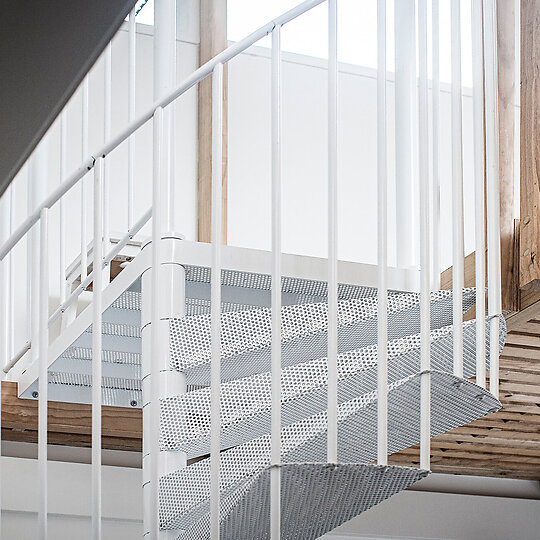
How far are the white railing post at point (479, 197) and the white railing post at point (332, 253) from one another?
34cm

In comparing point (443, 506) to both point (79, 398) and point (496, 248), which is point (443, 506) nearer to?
point (79, 398)

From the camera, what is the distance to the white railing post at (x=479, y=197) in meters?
2.26

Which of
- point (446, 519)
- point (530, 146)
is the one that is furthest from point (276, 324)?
point (446, 519)

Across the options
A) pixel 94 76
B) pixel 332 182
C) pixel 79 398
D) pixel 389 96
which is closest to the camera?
pixel 332 182

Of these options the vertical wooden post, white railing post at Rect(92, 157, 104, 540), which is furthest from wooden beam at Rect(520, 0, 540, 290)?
white railing post at Rect(92, 157, 104, 540)

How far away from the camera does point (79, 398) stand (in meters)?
3.49

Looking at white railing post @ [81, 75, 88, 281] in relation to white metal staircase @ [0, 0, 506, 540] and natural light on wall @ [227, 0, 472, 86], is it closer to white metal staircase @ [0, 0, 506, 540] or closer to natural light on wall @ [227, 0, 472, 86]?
white metal staircase @ [0, 0, 506, 540]

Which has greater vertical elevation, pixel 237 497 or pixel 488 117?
pixel 488 117

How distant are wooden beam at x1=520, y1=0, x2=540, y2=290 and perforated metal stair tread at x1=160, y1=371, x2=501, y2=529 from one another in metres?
0.36

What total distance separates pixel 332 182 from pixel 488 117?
48 cm

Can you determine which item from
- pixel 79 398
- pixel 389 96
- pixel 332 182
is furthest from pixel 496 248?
pixel 389 96

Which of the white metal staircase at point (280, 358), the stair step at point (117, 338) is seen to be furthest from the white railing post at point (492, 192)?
the stair step at point (117, 338)

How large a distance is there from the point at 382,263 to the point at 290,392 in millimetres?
460

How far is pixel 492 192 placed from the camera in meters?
2.36
